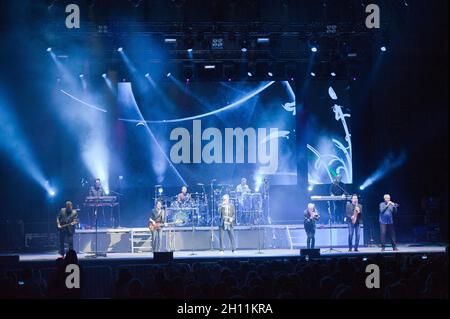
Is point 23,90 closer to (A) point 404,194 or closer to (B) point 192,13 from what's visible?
(B) point 192,13

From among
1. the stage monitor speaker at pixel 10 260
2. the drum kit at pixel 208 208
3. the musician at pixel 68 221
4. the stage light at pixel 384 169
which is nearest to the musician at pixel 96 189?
the musician at pixel 68 221

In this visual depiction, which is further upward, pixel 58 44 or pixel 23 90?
pixel 58 44

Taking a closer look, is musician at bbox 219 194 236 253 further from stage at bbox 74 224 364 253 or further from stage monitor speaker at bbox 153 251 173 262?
stage monitor speaker at bbox 153 251 173 262

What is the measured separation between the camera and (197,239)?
16.9 meters

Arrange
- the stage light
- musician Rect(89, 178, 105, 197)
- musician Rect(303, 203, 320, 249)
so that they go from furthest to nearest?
1. the stage light
2. musician Rect(89, 178, 105, 197)
3. musician Rect(303, 203, 320, 249)

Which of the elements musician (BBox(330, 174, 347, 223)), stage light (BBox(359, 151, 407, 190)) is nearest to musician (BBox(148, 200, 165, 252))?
musician (BBox(330, 174, 347, 223))

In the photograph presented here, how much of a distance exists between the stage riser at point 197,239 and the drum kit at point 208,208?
0.48 m

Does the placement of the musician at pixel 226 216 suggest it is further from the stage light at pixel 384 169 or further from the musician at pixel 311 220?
the stage light at pixel 384 169

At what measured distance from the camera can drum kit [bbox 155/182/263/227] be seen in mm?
17255

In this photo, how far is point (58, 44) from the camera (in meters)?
17.2

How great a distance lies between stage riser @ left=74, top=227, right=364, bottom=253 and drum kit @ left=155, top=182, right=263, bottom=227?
19.0 inches

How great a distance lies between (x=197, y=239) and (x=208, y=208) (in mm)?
1246
